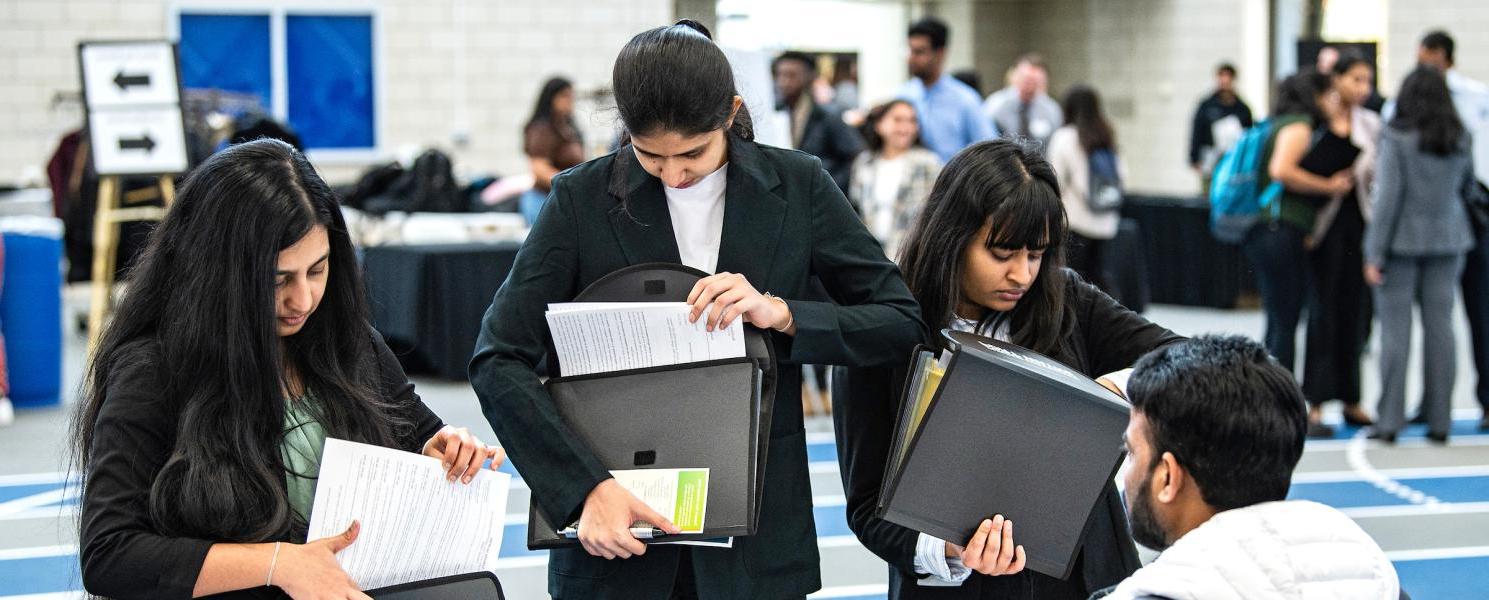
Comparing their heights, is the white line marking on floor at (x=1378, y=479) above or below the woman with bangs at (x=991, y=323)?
below

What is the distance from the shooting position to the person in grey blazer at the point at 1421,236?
5.90 metres

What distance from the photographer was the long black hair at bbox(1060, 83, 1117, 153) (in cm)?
887

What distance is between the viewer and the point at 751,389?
6.07 feet

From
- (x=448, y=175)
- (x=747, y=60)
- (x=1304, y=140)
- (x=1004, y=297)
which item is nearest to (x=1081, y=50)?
(x=448, y=175)

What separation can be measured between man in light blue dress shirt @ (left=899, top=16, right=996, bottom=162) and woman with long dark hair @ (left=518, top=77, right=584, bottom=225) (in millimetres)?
1789

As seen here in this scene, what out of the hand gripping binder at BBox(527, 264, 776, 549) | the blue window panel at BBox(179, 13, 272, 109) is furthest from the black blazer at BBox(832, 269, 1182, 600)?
the blue window panel at BBox(179, 13, 272, 109)

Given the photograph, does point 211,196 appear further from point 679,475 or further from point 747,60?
point 747,60

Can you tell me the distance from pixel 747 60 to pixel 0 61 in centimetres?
881

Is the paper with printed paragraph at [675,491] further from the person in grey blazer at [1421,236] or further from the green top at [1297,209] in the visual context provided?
the green top at [1297,209]

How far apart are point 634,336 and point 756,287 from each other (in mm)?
191

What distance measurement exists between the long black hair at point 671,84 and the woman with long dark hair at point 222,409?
41 cm

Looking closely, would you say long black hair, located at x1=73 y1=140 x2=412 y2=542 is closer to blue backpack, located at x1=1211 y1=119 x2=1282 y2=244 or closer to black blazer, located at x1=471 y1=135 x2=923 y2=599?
black blazer, located at x1=471 y1=135 x2=923 y2=599

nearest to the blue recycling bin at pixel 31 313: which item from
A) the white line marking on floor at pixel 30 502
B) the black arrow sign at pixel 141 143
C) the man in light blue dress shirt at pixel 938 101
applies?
the black arrow sign at pixel 141 143

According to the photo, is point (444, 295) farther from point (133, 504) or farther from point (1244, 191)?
point (133, 504)
